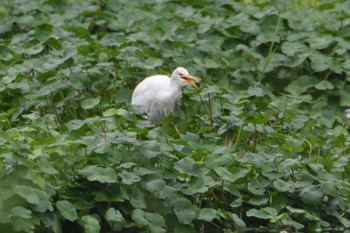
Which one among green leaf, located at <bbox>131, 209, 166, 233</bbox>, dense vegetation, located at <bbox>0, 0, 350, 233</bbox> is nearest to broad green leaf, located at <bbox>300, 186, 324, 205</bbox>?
dense vegetation, located at <bbox>0, 0, 350, 233</bbox>

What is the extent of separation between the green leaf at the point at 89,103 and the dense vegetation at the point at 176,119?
1 cm

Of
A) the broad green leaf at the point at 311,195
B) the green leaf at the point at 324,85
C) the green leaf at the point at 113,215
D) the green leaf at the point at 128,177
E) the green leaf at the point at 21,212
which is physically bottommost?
the green leaf at the point at 324,85

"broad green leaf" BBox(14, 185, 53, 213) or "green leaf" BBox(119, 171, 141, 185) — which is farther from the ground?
"broad green leaf" BBox(14, 185, 53, 213)

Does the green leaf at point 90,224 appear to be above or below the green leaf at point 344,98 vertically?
above

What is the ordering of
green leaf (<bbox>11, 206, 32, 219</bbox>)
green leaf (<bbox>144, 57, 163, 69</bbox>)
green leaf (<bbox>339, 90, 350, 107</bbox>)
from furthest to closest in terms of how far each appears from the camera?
green leaf (<bbox>339, 90, 350, 107</bbox>), green leaf (<bbox>144, 57, 163, 69</bbox>), green leaf (<bbox>11, 206, 32, 219</bbox>)

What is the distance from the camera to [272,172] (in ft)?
24.2

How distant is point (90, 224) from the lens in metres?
6.65

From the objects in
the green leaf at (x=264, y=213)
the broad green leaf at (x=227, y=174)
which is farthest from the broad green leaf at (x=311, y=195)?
the broad green leaf at (x=227, y=174)

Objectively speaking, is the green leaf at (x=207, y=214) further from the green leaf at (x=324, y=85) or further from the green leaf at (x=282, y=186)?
the green leaf at (x=324, y=85)

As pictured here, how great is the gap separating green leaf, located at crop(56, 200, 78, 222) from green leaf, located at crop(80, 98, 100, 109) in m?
1.57

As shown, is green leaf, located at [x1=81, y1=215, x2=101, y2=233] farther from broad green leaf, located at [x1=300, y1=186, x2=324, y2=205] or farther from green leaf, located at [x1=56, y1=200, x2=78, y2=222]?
broad green leaf, located at [x1=300, y1=186, x2=324, y2=205]

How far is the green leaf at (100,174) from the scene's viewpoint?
672 cm

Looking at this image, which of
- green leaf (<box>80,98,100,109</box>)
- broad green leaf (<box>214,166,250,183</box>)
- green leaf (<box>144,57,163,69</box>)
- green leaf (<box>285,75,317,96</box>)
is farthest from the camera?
green leaf (<box>285,75,317,96</box>)

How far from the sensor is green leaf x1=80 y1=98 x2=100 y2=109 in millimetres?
8180
